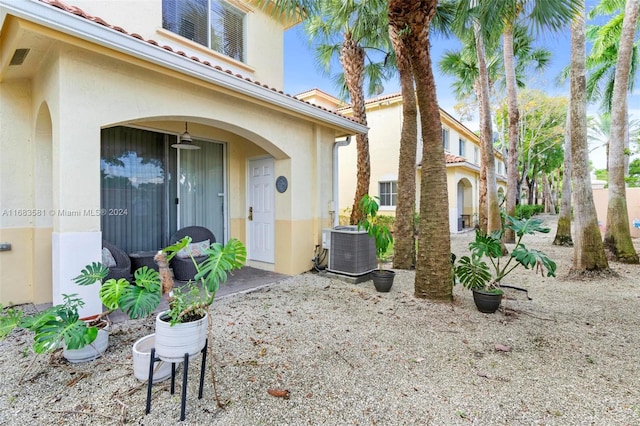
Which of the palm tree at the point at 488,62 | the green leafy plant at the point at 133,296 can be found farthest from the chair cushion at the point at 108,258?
the palm tree at the point at 488,62

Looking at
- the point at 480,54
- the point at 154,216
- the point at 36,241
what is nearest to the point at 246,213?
the point at 154,216

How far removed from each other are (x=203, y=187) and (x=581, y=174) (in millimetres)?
8275

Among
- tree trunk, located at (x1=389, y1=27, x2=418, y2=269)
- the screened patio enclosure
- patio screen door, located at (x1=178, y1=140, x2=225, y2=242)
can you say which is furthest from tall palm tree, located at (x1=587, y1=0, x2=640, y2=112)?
the screened patio enclosure

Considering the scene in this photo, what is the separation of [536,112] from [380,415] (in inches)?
1025

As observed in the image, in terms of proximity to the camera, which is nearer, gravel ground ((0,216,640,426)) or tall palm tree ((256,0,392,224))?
gravel ground ((0,216,640,426))

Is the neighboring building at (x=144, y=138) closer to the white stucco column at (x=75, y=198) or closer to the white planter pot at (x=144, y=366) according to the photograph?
the white stucco column at (x=75, y=198)

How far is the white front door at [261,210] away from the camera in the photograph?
692cm

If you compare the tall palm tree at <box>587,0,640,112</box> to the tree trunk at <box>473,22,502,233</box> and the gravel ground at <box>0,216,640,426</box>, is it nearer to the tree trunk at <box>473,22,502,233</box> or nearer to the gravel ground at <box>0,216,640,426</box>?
the tree trunk at <box>473,22,502,233</box>

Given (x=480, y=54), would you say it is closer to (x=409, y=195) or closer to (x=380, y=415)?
(x=409, y=195)

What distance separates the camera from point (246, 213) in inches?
294

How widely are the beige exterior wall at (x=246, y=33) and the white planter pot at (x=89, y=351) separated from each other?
5.26 meters

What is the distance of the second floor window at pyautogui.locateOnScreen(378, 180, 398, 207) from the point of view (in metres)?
15.5

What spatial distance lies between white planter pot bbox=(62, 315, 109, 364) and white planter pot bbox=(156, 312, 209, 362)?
1.30 meters

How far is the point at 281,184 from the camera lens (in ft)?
21.6
